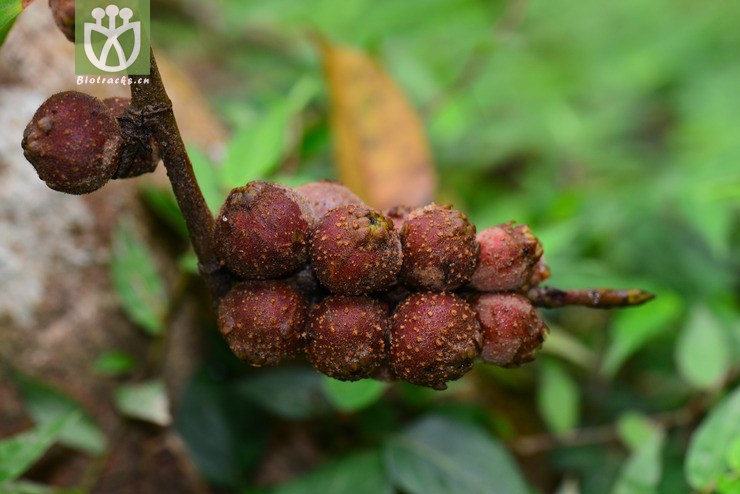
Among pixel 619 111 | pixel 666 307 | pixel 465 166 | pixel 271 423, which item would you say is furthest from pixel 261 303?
pixel 619 111

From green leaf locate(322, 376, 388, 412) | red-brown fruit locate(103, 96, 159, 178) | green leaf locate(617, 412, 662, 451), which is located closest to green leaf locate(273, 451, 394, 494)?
green leaf locate(322, 376, 388, 412)

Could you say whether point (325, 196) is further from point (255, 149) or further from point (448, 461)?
point (448, 461)

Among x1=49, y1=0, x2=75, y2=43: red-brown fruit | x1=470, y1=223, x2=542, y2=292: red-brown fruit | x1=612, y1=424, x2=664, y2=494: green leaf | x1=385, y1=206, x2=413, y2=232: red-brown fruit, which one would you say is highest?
x1=49, y1=0, x2=75, y2=43: red-brown fruit

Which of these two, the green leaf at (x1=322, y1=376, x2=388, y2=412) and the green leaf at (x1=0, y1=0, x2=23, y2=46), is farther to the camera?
the green leaf at (x1=322, y1=376, x2=388, y2=412)

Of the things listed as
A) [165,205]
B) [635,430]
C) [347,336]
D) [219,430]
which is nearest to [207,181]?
[165,205]

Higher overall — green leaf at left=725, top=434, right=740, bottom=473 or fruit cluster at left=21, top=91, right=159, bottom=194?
fruit cluster at left=21, top=91, right=159, bottom=194

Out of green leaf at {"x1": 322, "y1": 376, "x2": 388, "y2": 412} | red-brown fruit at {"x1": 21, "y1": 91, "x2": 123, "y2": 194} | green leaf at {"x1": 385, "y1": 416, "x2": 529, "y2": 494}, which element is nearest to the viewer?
red-brown fruit at {"x1": 21, "y1": 91, "x2": 123, "y2": 194}

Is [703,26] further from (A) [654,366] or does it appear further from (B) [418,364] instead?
(B) [418,364]

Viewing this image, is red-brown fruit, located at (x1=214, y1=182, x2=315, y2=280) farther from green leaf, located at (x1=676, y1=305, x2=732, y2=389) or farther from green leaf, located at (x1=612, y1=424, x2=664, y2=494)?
green leaf, located at (x1=676, y1=305, x2=732, y2=389)
